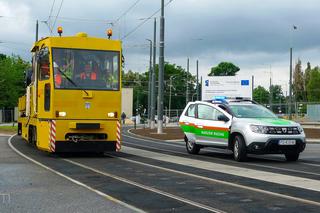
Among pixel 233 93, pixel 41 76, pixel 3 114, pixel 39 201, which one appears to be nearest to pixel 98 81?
pixel 41 76

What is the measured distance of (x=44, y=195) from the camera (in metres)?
8.84

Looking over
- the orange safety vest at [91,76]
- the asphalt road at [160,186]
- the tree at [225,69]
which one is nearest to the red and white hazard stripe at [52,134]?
the asphalt road at [160,186]

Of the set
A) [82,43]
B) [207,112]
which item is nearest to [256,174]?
[207,112]

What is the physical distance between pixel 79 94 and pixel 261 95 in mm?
149557

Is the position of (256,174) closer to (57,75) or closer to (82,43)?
(57,75)

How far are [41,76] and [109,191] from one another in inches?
335

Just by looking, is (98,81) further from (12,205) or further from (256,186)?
(12,205)

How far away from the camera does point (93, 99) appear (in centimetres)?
1620

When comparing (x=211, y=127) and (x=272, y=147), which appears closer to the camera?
(x=272, y=147)

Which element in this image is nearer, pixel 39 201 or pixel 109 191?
pixel 39 201

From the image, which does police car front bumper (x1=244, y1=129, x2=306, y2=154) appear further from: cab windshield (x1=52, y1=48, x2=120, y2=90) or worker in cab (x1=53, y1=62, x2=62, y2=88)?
worker in cab (x1=53, y1=62, x2=62, y2=88)

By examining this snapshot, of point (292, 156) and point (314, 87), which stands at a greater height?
point (314, 87)

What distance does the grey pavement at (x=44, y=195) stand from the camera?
25.3ft

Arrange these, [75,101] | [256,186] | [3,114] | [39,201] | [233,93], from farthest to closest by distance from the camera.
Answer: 1. [3,114]
2. [233,93]
3. [75,101]
4. [256,186]
5. [39,201]
